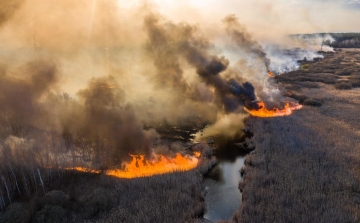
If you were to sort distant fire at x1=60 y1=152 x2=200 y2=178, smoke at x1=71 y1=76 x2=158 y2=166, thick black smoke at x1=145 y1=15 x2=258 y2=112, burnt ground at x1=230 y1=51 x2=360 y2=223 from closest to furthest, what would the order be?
1. burnt ground at x1=230 y1=51 x2=360 y2=223
2. distant fire at x1=60 y1=152 x2=200 y2=178
3. smoke at x1=71 y1=76 x2=158 y2=166
4. thick black smoke at x1=145 y1=15 x2=258 y2=112

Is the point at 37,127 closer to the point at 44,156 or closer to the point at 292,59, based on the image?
the point at 44,156

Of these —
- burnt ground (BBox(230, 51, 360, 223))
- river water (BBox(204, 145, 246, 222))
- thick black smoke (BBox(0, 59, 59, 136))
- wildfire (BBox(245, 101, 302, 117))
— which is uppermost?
thick black smoke (BBox(0, 59, 59, 136))

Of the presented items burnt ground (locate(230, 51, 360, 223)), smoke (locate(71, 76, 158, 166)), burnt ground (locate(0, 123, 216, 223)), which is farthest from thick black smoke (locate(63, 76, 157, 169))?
burnt ground (locate(230, 51, 360, 223))

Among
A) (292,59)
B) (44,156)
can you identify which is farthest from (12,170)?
(292,59)

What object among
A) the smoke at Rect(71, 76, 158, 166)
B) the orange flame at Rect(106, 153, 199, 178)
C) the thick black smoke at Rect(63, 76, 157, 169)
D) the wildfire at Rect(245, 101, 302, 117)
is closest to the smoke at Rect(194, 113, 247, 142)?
the wildfire at Rect(245, 101, 302, 117)

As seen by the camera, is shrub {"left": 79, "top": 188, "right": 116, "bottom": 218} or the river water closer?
shrub {"left": 79, "top": 188, "right": 116, "bottom": 218}

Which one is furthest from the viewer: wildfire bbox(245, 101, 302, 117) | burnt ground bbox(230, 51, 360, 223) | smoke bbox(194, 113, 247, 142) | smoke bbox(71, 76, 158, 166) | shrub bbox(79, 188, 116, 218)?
wildfire bbox(245, 101, 302, 117)

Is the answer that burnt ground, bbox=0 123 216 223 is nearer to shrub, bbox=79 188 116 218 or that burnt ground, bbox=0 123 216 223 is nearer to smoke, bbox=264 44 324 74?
shrub, bbox=79 188 116 218

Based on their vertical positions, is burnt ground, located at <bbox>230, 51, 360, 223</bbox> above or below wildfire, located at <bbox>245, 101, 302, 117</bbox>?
below

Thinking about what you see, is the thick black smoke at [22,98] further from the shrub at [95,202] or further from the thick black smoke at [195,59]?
the thick black smoke at [195,59]
